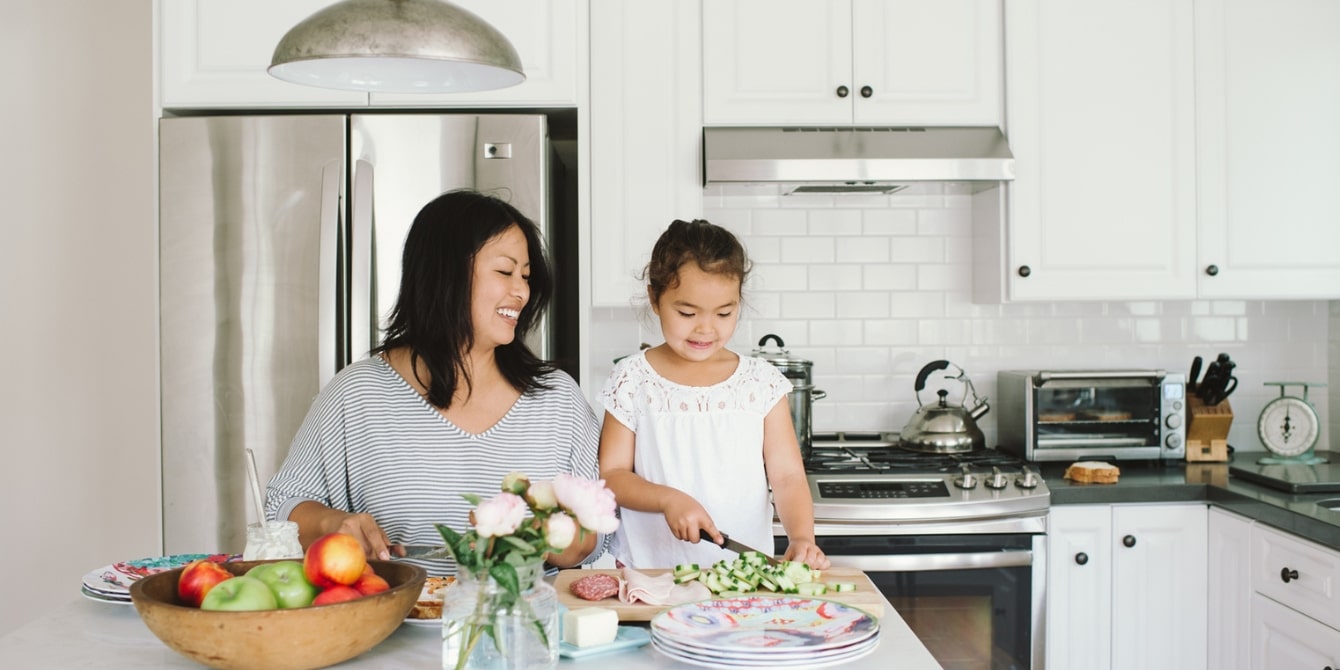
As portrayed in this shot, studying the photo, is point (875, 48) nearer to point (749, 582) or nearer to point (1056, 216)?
point (1056, 216)

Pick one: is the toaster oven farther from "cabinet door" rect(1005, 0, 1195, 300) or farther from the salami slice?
the salami slice

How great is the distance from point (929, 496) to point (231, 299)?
1804 millimetres

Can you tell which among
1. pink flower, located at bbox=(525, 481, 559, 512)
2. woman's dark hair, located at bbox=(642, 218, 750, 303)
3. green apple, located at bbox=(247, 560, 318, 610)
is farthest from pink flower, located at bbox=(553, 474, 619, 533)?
woman's dark hair, located at bbox=(642, 218, 750, 303)

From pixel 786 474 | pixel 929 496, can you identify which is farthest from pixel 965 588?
pixel 786 474

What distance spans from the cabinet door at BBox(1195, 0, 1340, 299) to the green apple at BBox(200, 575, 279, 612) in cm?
278

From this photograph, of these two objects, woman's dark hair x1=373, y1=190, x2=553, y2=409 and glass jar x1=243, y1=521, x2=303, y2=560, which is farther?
woman's dark hair x1=373, y1=190, x2=553, y2=409

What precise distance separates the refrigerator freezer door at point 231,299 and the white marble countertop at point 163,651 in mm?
1312

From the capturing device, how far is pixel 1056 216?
129 inches

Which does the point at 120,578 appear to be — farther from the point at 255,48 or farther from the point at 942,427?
the point at 942,427

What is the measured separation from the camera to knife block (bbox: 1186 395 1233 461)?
3379mm

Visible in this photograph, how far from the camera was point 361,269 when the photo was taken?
2889mm

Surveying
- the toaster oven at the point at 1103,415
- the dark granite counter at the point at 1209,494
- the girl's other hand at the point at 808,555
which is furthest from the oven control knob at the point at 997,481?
the girl's other hand at the point at 808,555

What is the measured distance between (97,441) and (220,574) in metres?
2.64

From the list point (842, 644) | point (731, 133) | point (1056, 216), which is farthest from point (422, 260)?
point (1056, 216)
